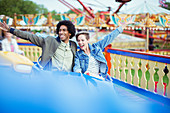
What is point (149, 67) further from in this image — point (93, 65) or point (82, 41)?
point (82, 41)

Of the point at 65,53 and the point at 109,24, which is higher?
the point at 109,24

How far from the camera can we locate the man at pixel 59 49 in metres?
1.80

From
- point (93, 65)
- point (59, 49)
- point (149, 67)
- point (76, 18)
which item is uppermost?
point (76, 18)

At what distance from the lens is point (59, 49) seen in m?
1.90

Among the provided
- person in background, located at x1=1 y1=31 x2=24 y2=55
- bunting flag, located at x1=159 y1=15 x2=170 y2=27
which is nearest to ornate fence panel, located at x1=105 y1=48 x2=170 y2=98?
person in background, located at x1=1 y1=31 x2=24 y2=55

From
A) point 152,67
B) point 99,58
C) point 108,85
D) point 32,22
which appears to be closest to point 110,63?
point 152,67

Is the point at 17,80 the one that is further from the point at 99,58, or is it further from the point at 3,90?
the point at 99,58

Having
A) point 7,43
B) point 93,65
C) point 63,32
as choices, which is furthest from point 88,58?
point 7,43

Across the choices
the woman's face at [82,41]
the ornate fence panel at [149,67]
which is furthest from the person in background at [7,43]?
the ornate fence panel at [149,67]

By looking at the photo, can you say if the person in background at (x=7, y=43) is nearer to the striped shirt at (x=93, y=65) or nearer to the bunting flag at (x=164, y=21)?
the striped shirt at (x=93, y=65)

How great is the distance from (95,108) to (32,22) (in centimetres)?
910

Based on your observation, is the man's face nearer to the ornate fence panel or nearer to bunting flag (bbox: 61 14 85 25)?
the ornate fence panel

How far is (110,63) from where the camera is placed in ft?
13.8

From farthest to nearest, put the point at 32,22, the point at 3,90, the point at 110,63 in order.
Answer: the point at 32,22
the point at 110,63
the point at 3,90
